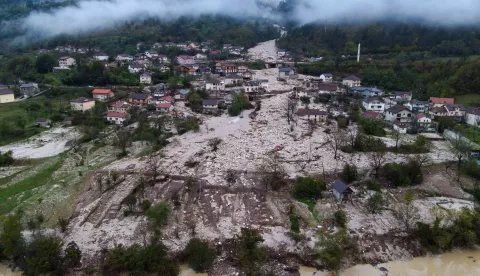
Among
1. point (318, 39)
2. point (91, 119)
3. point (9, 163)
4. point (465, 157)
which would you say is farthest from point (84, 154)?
point (318, 39)

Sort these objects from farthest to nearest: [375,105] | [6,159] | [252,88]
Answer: [252,88]
[375,105]
[6,159]

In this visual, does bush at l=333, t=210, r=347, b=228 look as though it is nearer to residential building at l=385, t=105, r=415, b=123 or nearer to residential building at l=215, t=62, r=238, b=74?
residential building at l=385, t=105, r=415, b=123

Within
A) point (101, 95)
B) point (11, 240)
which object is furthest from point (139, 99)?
point (11, 240)

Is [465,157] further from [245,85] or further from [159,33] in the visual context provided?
[159,33]

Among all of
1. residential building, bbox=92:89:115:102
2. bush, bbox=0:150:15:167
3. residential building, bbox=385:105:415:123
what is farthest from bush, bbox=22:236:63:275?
residential building, bbox=385:105:415:123

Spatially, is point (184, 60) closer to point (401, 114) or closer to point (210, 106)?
point (210, 106)

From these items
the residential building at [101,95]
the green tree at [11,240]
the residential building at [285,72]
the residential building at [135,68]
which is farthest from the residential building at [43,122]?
the residential building at [285,72]
